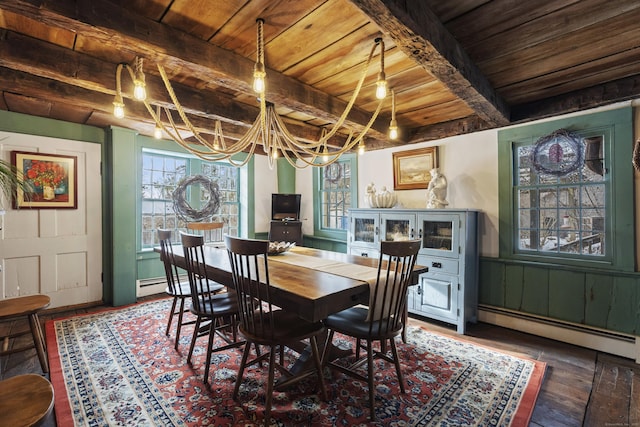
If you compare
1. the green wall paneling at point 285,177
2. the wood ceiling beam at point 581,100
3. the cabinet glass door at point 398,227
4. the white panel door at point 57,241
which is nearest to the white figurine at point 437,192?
the cabinet glass door at point 398,227

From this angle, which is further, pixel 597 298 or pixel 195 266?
pixel 597 298

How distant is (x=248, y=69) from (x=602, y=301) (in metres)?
3.52

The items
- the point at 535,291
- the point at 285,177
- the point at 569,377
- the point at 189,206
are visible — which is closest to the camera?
the point at 569,377

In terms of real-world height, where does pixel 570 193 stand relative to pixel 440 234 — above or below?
above

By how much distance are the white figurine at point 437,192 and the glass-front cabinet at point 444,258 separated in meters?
0.22

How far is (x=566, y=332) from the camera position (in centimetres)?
284

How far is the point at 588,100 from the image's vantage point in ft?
8.12

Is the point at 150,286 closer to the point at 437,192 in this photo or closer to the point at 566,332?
the point at 437,192

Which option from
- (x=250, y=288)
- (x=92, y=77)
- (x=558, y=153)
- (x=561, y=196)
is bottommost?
(x=250, y=288)

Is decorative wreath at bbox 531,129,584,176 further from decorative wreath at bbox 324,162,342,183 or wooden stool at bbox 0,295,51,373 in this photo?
wooden stool at bbox 0,295,51,373

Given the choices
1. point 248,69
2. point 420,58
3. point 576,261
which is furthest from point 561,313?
point 248,69

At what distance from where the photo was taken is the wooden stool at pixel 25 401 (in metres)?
0.99

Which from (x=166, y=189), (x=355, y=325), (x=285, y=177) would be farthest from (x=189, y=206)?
(x=355, y=325)

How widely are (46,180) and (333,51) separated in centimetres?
361
